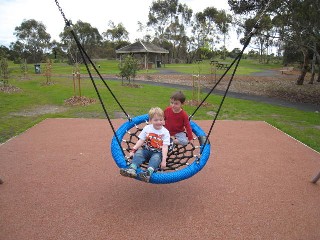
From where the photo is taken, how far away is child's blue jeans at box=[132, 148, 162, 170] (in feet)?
10.5

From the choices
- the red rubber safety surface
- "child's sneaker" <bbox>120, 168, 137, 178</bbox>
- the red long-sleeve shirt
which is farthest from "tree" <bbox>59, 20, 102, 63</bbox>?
"child's sneaker" <bbox>120, 168, 137, 178</bbox>

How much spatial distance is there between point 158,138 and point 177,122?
49cm

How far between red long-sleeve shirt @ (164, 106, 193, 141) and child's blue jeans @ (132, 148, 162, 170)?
612mm

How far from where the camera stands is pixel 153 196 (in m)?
3.55

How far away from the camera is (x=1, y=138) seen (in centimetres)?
580

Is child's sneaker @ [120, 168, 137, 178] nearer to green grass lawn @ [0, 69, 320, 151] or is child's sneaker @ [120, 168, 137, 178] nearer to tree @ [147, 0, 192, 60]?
green grass lawn @ [0, 69, 320, 151]

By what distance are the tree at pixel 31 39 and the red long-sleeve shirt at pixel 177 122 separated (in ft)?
137

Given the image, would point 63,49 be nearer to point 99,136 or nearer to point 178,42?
point 178,42

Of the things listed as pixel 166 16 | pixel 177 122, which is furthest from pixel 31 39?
pixel 177 122

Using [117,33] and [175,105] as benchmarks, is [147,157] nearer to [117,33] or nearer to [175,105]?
[175,105]

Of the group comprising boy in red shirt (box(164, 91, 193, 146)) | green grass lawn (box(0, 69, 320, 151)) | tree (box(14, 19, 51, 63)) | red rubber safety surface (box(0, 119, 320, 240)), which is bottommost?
red rubber safety surface (box(0, 119, 320, 240))

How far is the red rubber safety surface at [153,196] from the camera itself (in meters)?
2.84

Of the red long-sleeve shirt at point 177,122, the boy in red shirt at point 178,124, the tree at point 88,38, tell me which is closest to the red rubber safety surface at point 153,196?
the boy in red shirt at point 178,124

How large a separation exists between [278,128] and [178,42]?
46805 millimetres
